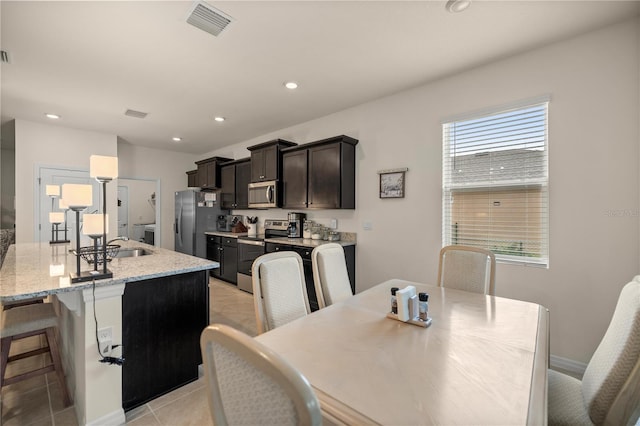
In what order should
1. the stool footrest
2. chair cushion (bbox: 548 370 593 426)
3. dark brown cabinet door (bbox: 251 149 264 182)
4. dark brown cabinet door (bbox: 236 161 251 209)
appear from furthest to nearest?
dark brown cabinet door (bbox: 236 161 251 209)
dark brown cabinet door (bbox: 251 149 264 182)
the stool footrest
chair cushion (bbox: 548 370 593 426)

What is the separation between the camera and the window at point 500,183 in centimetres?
252

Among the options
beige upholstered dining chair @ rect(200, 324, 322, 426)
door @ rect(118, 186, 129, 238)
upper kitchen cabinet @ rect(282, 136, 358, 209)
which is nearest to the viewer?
beige upholstered dining chair @ rect(200, 324, 322, 426)

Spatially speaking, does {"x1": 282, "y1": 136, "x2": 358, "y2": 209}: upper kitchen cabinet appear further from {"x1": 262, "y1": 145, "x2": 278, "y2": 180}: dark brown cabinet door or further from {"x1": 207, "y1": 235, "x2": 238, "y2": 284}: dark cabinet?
{"x1": 207, "y1": 235, "x2": 238, "y2": 284}: dark cabinet

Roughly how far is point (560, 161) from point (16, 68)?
5.21 metres

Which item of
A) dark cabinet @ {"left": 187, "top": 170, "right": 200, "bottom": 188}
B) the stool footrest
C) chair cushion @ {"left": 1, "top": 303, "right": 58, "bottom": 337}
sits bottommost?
the stool footrest

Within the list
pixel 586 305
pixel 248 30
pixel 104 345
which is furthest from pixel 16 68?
pixel 586 305

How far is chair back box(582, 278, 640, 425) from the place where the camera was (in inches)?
36.8

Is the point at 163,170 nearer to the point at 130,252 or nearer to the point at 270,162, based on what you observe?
the point at 270,162

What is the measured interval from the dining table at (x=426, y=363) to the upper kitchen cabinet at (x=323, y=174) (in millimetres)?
2178

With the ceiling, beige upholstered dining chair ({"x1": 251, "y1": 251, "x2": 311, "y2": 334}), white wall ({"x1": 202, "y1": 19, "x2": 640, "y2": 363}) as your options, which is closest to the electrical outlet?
beige upholstered dining chair ({"x1": 251, "y1": 251, "x2": 311, "y2": 334})

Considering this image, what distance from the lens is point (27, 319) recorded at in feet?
5.97

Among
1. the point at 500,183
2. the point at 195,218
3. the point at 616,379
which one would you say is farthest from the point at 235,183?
the point at 616,379

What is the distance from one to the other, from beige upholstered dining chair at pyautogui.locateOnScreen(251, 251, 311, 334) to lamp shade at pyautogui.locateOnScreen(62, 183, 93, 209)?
4.04 ft

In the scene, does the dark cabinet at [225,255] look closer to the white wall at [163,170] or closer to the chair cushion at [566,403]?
the white wall at [163,170]
